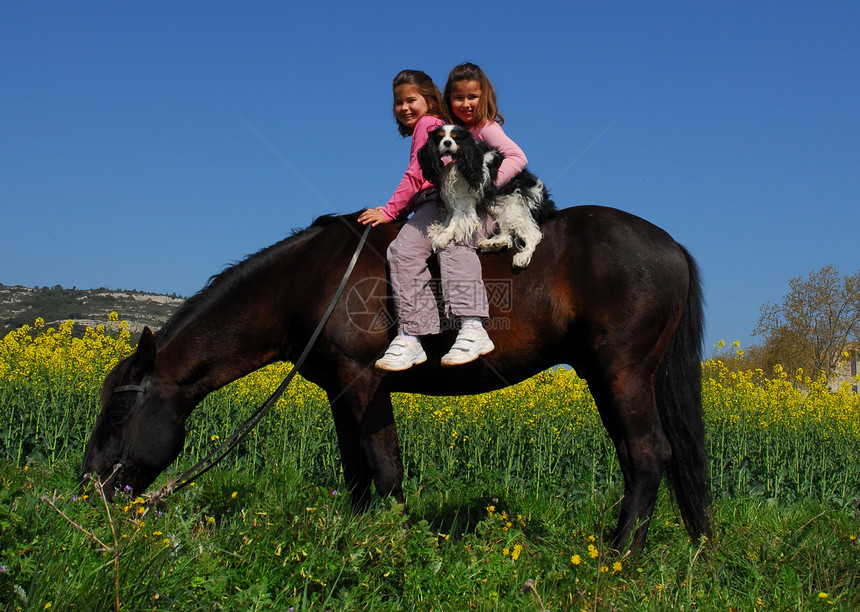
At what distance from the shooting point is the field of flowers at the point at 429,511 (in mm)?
2391

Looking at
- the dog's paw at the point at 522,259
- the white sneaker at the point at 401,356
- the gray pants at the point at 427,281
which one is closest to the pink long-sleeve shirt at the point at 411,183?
the gray pants at the point at 427,281

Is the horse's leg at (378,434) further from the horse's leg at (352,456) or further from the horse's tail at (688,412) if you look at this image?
the horse's tail at (688,412)

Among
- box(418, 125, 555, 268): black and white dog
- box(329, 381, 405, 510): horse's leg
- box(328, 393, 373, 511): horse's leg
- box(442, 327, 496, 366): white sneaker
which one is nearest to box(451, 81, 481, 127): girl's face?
box(418, 125, 555, 268): black and white dog

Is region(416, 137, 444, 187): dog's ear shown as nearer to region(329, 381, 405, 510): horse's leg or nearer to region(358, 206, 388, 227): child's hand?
region(358, 206, 388, 227): child's hand

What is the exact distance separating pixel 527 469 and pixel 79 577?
5.16 metres

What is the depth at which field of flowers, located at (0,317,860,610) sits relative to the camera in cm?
239

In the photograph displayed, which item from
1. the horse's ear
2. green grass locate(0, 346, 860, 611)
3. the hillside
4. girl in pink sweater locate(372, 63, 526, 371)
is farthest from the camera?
the hillside

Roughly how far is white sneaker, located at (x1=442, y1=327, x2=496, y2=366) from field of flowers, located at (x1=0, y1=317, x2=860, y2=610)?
33.3 inches

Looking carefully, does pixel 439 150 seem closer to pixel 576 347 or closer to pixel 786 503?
pixel 576 347

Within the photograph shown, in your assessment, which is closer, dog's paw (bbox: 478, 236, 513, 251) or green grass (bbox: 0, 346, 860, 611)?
green grass (bbox: 0, 346, 860, 611)

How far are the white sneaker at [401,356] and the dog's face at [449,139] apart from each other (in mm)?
1066

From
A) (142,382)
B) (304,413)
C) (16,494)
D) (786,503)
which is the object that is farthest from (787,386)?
(16,494)

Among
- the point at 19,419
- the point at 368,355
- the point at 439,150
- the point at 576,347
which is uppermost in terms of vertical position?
the point at 439,150

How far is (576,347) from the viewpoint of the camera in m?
3.78
